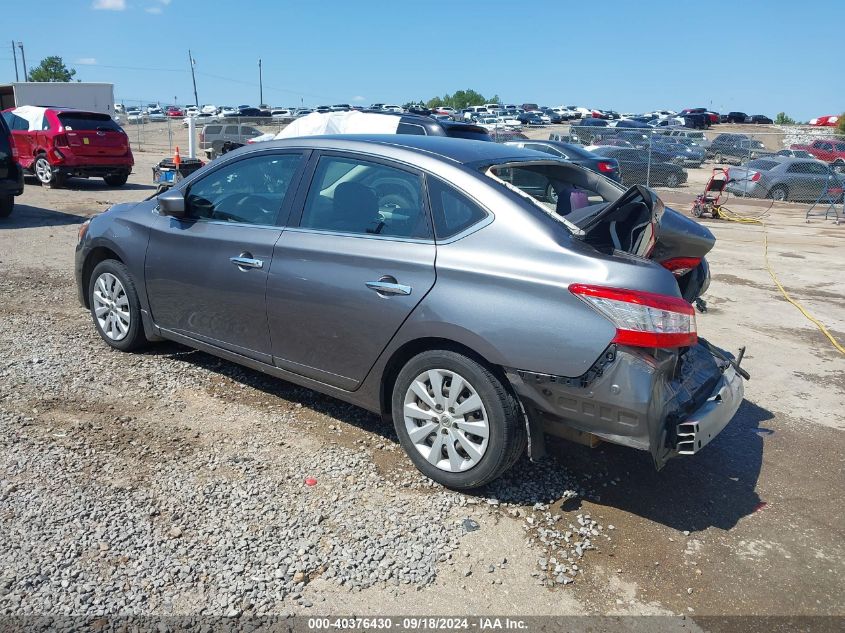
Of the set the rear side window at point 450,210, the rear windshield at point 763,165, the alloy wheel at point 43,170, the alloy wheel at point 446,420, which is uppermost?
the rear side window at point 450,210

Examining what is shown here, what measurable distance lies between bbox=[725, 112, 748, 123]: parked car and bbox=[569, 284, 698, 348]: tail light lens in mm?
71373

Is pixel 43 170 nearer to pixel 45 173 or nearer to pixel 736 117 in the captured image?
pixel 45 173

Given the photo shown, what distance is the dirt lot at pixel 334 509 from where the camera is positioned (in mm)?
2830

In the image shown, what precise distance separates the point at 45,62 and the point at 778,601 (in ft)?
309

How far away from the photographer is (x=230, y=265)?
4.28 meters

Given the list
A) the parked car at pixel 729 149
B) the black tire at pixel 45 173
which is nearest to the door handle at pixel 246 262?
the black tire at pixel 45 173

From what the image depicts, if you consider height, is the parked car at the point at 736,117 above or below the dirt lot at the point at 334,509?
above

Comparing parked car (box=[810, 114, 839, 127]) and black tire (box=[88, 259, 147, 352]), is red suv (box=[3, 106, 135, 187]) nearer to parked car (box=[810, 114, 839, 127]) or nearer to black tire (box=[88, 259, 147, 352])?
black tire (box=[88, 259, 147, 352])

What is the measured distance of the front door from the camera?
13.7 feet

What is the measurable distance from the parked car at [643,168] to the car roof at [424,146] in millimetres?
18755

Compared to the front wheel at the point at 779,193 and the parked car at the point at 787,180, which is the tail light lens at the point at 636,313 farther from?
the front wheel at the point at 779,193

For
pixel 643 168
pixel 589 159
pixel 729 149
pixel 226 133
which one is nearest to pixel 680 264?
pixel 589 159

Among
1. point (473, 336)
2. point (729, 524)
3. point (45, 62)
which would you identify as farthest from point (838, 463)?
point (45, 62)

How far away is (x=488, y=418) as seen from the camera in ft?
10.9
